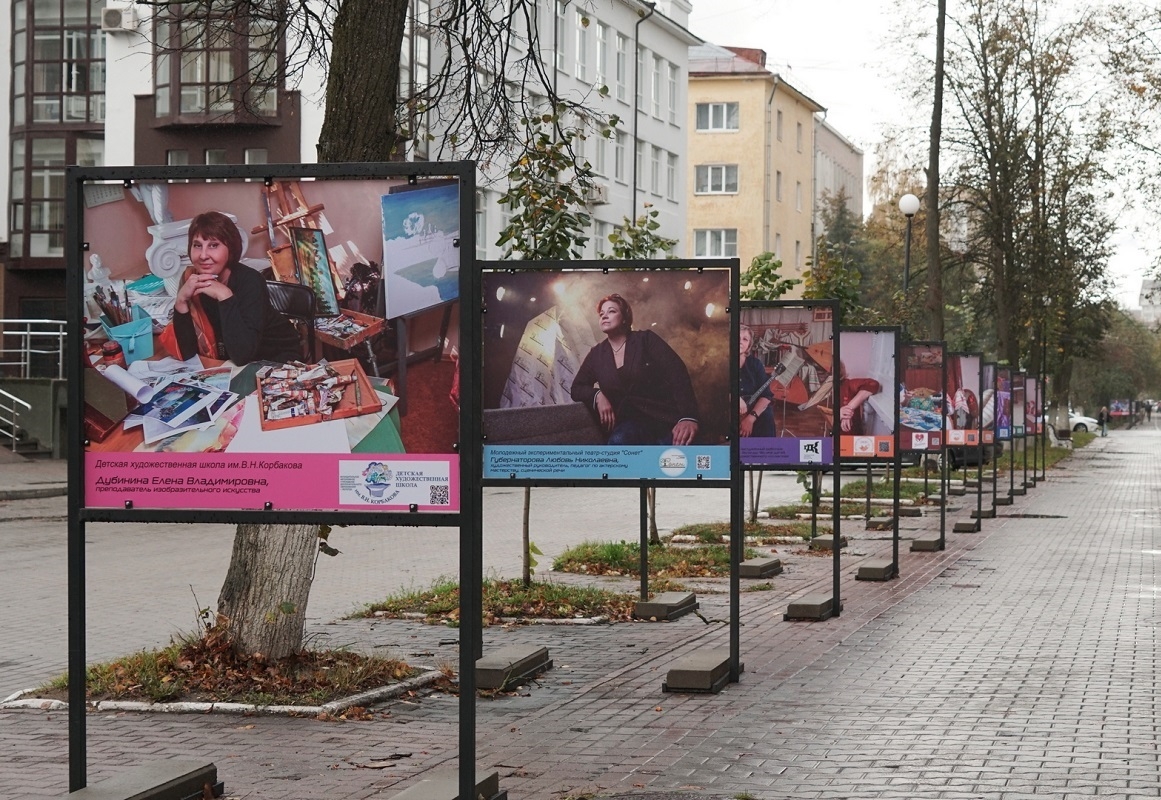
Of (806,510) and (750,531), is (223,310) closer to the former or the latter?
(750,531)

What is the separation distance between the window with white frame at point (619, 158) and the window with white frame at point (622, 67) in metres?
1.52

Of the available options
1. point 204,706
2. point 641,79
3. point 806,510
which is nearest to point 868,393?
point 204,706

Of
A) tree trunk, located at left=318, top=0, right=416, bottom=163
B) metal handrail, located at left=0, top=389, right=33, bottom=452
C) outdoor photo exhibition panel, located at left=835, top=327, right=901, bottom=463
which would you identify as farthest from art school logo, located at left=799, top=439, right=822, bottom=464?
metal handrail, located at left=0, top=389, right=33, bottom=452

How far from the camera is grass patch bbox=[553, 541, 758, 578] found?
15336mm

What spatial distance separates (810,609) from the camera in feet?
39.9

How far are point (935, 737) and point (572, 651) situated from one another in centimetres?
331

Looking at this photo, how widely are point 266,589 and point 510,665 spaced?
135cm

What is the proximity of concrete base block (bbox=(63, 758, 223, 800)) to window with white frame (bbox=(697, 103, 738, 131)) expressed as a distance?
238ft

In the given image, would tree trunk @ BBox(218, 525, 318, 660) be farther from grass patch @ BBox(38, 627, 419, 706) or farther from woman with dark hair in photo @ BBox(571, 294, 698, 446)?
woman with dark hair in photo @ BBox(571, 294, 698, 446)

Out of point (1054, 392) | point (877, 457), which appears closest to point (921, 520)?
point (877, 457)

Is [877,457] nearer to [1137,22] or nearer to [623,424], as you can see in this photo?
[623,424]

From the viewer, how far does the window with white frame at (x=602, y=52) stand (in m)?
55.7

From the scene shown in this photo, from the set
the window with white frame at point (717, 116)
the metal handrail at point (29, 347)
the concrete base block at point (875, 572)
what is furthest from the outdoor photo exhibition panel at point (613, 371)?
the window with white frame at point (717, 116)

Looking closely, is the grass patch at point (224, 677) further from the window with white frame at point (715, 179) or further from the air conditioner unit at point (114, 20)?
the window with white frame at point (715, 179)
